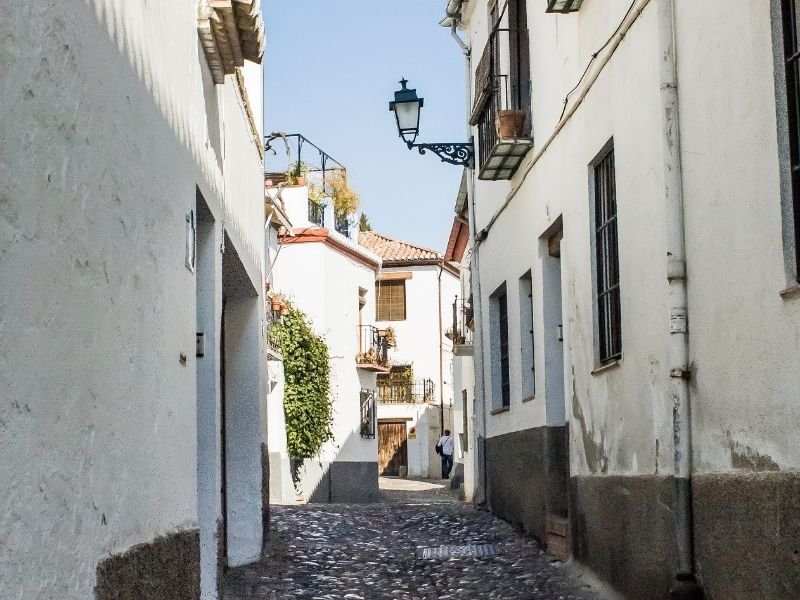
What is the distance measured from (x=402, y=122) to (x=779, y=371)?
8.79 metres

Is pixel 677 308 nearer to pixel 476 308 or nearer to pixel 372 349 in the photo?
pixel 476 308

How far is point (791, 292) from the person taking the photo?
4.92 metres

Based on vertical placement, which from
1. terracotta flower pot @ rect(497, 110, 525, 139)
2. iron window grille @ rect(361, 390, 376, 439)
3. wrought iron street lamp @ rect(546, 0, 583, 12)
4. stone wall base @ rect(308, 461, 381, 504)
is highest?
wrought iron street lamp @ rect(546, 0, 583, 12)

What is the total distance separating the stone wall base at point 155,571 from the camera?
4.41m

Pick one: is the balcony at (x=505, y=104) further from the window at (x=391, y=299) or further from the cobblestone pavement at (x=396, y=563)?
the window at (x=391, y=299)

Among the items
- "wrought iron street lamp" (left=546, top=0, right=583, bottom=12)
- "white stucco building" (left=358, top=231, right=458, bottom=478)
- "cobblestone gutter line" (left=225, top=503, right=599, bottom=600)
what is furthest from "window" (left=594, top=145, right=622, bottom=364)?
"white stucco building" (left=358, top=231, right=458, bottom=478)

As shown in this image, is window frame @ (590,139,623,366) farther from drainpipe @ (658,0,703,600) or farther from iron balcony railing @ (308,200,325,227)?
iron balcony railing @ (308,200,325,227)

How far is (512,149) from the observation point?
37.9 ft

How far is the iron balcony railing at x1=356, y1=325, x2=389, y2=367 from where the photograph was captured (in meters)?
30.4

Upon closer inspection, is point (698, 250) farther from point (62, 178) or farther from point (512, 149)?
point (512, 149)

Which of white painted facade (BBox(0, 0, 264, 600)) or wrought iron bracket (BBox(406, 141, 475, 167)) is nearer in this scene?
white painted facade (BBox(0, 0, 264, 600))

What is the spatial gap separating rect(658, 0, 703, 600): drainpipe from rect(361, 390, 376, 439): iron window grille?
22.6 metres

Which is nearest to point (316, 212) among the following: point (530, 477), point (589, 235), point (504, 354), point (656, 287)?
point (504, 354)

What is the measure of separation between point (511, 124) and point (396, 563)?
13.7 feet
